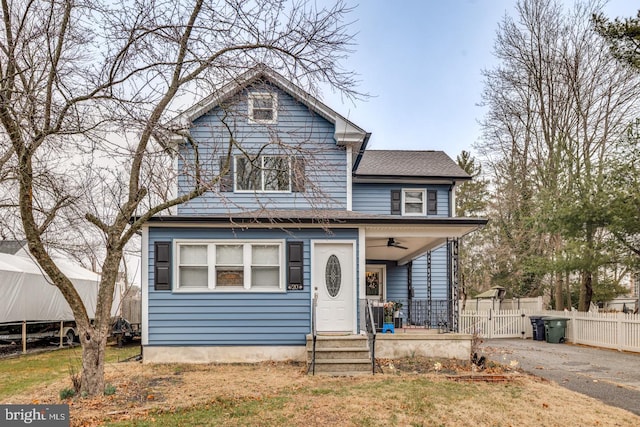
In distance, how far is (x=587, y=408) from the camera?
22.4 ft

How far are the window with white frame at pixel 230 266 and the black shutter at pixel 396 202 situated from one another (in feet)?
20.3

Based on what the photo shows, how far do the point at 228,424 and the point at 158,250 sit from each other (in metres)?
5.75

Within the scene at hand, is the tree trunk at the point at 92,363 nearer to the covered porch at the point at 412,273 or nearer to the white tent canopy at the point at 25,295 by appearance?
the covered porch at the point at 412,273

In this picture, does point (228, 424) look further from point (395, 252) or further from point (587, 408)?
point (395, 252)

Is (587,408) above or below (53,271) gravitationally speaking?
below

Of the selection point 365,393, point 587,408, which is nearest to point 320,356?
point 365,393

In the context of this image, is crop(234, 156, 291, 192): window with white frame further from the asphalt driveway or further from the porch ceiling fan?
the asphalt driveway

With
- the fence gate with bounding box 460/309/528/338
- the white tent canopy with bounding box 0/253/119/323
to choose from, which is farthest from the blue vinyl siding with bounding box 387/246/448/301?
the white tent canopy with bounding box 0/253/119/323

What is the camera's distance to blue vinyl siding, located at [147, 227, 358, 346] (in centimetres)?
1073

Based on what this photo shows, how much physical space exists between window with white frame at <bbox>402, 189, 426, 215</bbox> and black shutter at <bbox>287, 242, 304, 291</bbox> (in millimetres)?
6341

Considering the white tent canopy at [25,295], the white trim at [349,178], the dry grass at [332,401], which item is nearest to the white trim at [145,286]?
the dry grass at [332,401]

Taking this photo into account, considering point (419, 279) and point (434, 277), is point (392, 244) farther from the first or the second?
point (434, 277)

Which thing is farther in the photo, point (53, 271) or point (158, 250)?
point (158, 250)

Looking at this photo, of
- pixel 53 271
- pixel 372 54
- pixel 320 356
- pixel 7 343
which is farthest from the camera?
pixel 7 343
